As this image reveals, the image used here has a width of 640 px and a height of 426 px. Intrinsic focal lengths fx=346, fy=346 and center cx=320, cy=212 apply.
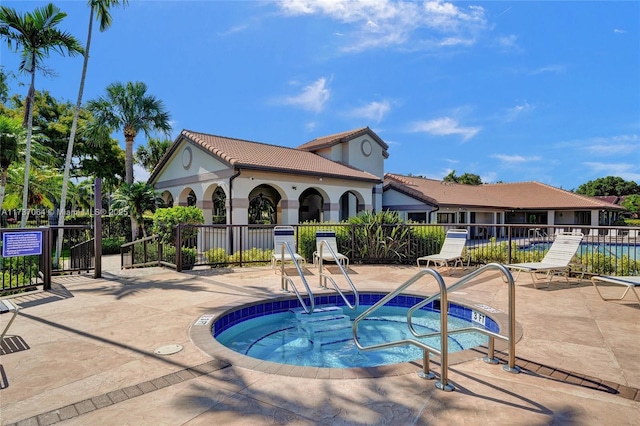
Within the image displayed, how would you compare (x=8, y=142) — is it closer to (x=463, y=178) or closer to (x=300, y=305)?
(x=300, y=305)

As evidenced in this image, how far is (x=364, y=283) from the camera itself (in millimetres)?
7277

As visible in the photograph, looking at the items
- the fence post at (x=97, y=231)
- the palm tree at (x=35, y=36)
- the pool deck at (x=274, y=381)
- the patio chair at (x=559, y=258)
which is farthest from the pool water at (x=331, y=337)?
the palm tree at (x=35, y=36)

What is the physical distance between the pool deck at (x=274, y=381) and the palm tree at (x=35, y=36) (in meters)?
12.2

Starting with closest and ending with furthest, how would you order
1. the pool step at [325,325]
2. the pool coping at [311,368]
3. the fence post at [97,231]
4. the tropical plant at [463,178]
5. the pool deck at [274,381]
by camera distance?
the pool deck at [274,381] → the pool coping at [311,368] → the pool step at [325,325] → the fence post at [97,231] → the tropical plant at [463,178]

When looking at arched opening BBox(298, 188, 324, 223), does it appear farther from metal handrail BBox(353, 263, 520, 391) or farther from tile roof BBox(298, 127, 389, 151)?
metal handrail BBox(353, 263, 520, 391)

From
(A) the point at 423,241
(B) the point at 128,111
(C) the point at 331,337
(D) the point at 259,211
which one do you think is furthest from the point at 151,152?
(C) the point at 331,337

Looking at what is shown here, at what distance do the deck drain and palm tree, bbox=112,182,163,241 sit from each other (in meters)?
17.1

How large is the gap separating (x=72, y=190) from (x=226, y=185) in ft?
46.6

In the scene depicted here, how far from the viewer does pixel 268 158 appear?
1881 cm

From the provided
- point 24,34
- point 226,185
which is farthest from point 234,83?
point 24,34

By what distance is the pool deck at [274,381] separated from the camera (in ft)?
8.04

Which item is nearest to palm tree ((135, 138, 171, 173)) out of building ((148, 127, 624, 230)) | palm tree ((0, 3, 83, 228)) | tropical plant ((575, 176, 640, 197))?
building ((148, 127, 624, 230))

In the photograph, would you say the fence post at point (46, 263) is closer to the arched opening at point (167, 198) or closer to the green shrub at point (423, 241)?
the green shrub at point (423, 241)

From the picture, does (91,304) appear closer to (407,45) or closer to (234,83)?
(407,45)
